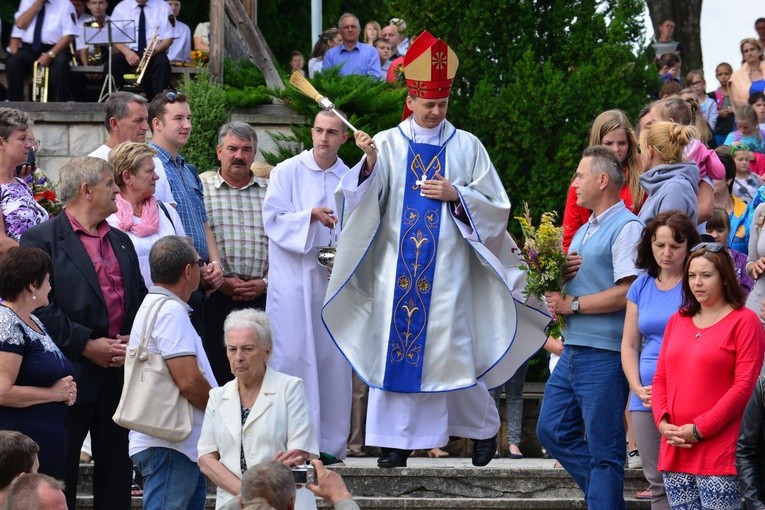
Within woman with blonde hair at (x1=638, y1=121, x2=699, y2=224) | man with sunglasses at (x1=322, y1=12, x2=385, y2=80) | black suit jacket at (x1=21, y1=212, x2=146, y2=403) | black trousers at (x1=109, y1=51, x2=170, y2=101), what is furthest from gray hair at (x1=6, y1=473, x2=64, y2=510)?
man with sunglasses at (x1=322, y1=12, x2=385, y2=80)

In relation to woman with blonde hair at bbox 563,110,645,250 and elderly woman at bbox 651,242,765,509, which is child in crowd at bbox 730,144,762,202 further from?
elderly woman at bbox 651,242,765,509

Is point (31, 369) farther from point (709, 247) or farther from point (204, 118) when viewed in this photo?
point (204, 118)

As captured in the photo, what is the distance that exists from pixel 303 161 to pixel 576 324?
89.2 inches

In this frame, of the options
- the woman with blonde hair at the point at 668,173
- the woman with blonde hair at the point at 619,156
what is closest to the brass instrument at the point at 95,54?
the woman with blonde hair at the point at 619,156

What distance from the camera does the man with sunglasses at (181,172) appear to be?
916 centimetres

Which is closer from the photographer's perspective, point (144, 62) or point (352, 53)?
point (144, 62)

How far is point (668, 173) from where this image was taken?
809 cm

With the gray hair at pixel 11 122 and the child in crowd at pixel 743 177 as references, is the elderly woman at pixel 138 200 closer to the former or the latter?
the gray hair at pixel 11 122

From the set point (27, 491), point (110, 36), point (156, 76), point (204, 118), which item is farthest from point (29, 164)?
point (110, 36)

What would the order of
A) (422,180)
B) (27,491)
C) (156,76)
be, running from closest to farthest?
(27,491)
(422,180)
(156,76)

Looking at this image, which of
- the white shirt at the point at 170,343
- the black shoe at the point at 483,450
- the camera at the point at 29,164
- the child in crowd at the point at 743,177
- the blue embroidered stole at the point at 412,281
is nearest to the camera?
the white shirt at the point at 170,343

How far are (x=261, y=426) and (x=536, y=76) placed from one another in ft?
19.7

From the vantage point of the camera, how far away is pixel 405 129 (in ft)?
28.7

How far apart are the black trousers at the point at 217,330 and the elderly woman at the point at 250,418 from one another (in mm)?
2321
